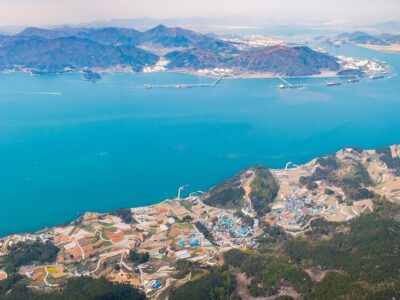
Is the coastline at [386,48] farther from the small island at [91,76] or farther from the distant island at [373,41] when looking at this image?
the small island at [91,76]

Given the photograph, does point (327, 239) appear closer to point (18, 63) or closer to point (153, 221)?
point (153, 221)

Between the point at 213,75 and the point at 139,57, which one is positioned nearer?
the point at 213,75

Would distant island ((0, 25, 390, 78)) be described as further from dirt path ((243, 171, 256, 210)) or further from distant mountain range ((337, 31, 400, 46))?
dirt path ((243, 171, 256, 210))

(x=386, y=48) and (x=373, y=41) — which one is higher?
(x=373, y=41)

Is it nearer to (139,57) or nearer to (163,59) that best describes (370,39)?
(163,59)

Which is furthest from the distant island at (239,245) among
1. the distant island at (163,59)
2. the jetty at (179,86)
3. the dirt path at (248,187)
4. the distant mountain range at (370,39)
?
the distant mountain range at (370,39)

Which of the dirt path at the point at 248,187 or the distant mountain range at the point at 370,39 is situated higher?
the distant mountain range at the point at 370,39

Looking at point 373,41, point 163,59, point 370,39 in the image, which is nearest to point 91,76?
point 163,59
